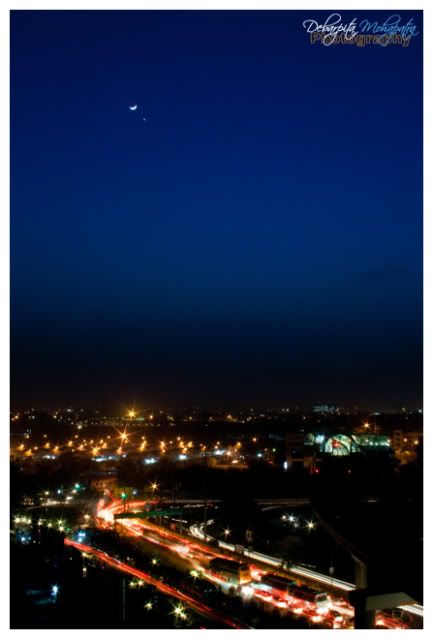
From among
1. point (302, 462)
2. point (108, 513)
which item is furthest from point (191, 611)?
point (302, 462)

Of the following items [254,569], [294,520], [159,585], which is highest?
[159,585]

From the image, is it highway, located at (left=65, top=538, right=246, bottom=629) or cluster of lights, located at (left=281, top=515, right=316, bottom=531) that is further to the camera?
cluster of lights, located at (left=281, top=515, right=316, bottom=531)

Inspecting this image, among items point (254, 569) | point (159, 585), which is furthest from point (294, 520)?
point (159, 585)

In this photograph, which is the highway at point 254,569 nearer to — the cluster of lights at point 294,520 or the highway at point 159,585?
the highway at point 159,585

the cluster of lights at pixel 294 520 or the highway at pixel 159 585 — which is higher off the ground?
the highway at pixel 159 585

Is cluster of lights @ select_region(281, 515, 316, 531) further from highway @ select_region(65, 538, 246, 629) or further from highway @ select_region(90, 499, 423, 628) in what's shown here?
highway @ select_region(65, 538, 246, 629)

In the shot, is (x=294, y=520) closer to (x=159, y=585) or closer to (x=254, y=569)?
(x=254, y=569)

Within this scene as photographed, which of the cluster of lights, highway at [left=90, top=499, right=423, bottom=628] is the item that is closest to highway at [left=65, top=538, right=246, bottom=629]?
highway at [left=90, top=499, right=423, bottom=628]

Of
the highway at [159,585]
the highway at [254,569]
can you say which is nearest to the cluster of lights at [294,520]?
the highway at [254,569]

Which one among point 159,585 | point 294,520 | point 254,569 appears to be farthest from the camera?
point 294,520

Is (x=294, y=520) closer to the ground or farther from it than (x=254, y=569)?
closer to the ground
